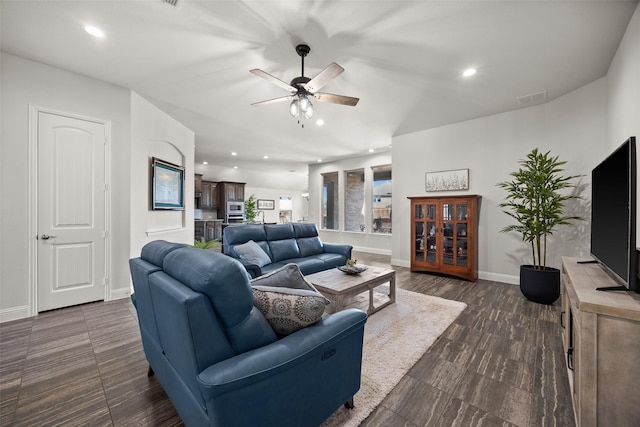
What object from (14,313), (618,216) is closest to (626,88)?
(618,216)

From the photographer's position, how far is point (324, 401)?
4.35 feet

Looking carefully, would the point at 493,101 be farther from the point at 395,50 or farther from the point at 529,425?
the point at 529,425

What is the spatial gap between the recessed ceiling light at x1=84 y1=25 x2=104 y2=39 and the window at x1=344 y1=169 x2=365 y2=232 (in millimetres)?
6135

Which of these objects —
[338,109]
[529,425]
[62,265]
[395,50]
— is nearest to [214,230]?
[62,265]

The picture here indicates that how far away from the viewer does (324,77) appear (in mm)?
2348

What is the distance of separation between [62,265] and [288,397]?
3.54m

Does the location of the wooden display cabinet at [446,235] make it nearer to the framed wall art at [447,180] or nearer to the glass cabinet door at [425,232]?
the glass cabinet door at [425,232]

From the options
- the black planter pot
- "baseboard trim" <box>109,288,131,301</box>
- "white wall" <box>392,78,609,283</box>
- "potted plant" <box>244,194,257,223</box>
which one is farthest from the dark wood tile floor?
"potted plant" <box>244,194,257,223</box>

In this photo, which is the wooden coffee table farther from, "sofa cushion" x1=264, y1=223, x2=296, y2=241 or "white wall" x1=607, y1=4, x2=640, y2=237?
"white wall" x1=607, y1=4, x2=640, y2=237

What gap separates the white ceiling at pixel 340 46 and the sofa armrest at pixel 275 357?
7.56ft

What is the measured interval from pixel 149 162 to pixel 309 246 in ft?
9.30

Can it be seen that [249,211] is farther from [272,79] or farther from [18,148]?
[272,79]

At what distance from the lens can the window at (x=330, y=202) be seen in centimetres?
825

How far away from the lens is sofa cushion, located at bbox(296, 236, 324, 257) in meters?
4.30
